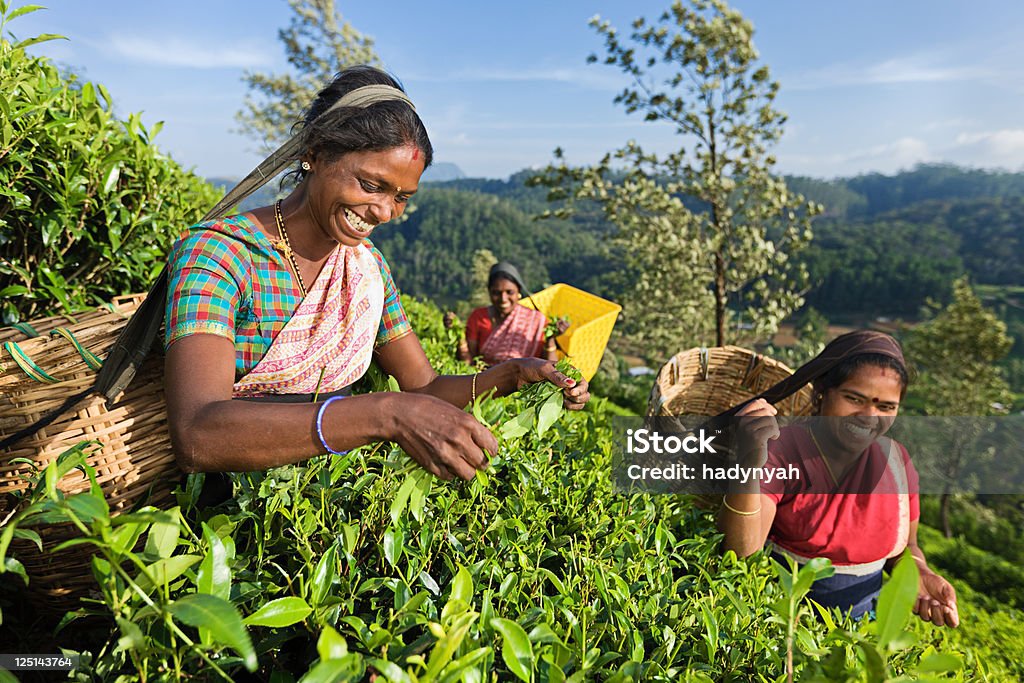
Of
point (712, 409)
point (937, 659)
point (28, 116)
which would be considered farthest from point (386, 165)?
point (712, 409)

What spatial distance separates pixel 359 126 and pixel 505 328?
3415mm

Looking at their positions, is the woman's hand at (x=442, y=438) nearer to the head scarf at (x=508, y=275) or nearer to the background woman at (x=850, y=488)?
the background woman at (x=850, y=488)

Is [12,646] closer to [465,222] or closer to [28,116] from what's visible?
[28,116]

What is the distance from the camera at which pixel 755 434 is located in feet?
6.64

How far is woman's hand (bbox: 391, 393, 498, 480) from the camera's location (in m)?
1.00

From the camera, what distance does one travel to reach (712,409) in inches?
167

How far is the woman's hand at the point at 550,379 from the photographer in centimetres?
146

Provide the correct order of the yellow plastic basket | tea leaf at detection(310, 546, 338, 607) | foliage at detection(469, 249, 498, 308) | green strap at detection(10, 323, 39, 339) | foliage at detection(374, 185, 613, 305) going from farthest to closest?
foliage at detection(374, 185, 613, 305) < foliage at detection(469, 249, 498, 308) < the yellow plastic basket < green strap at detection(10, 323, 39, 339) < tea leaf at detection(310, 546, 338, 607)

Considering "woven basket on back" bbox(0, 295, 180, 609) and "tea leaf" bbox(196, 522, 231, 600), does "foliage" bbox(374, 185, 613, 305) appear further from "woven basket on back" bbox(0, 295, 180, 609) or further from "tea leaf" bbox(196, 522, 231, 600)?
"tea leaf" bbox(196, 522, 231, 600)

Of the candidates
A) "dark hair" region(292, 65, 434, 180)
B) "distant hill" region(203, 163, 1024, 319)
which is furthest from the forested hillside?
"dark hair" region(292, 65, 434, 180)

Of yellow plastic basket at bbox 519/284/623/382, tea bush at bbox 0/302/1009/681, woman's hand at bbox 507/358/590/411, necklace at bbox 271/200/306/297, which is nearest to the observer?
tea bush at bbox 0/302/1009/681

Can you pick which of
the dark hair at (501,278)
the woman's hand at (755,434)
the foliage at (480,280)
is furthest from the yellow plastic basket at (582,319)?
the foliage at (480,280)

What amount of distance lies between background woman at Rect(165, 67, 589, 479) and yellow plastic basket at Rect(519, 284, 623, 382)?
2.48 meters

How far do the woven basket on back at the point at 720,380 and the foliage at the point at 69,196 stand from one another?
9.38ft
